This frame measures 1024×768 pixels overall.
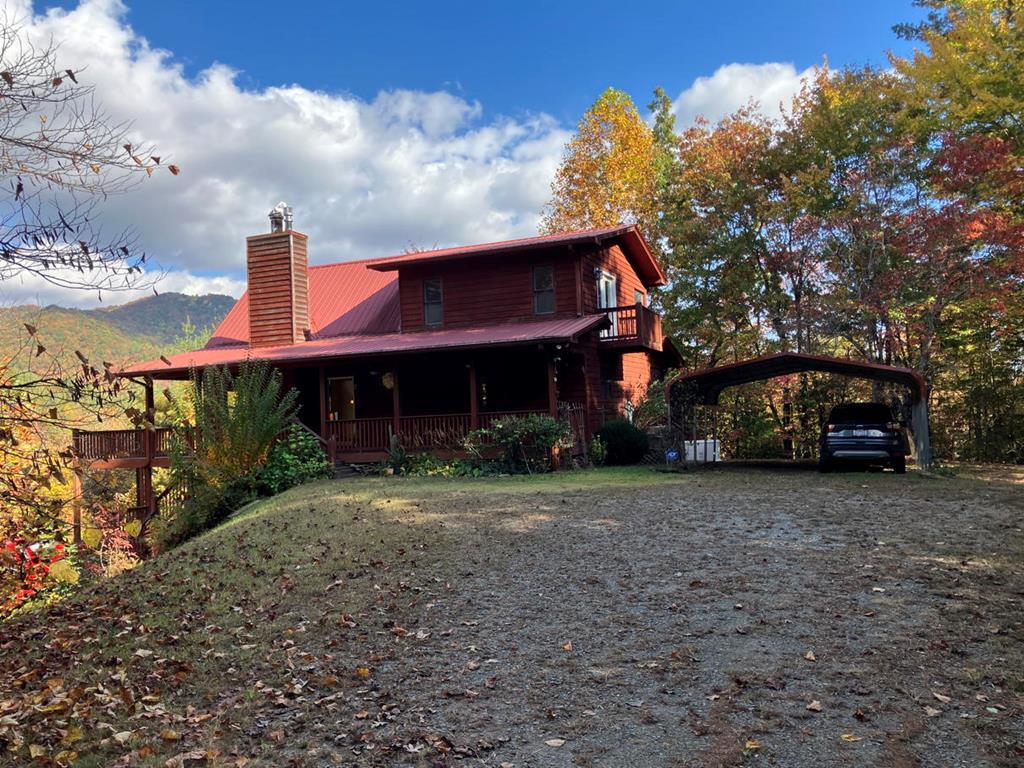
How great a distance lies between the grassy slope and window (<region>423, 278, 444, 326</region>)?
38.8ft

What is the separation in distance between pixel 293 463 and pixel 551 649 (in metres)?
13.1

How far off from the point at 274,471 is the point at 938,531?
13.5 m

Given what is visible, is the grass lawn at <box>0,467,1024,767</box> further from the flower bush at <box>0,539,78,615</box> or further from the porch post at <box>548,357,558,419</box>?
the porch post at <box>548,357,558,419</box>

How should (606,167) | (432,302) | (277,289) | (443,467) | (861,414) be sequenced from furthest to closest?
1. (606,167)
2. (277,289)
3. (432,302)
4. (443,467)
5. (861,414)

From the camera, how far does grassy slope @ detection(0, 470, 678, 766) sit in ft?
14.3

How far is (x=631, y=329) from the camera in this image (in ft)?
71.7

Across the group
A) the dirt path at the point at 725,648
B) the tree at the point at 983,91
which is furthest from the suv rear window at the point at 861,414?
the dirt path at the point at 725,648

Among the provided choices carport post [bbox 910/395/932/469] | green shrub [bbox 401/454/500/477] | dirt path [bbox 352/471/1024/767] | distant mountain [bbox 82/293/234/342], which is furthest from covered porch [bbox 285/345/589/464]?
distant mountain [bbox 82/293/234/342]

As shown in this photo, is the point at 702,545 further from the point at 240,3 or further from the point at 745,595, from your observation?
the point at 240,3

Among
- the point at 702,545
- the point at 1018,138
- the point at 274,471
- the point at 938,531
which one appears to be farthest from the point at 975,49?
the point at 274,471

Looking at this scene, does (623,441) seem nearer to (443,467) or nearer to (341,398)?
(443,467)

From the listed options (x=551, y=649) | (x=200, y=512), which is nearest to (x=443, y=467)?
(x=200, y=512)

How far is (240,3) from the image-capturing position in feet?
43.1

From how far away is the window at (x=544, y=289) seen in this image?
2055 centimetres
